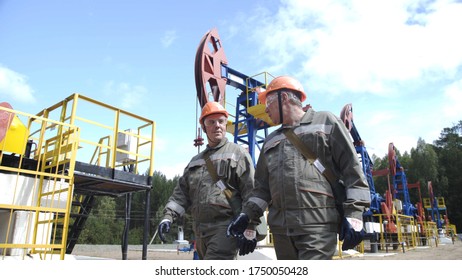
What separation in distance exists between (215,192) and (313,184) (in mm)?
1245

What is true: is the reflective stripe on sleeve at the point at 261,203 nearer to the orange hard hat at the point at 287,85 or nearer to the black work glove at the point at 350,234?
the black work glove at the point at 350,234

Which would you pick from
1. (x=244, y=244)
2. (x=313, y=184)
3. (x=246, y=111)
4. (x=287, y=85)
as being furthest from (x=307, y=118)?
(x=246, y=111)

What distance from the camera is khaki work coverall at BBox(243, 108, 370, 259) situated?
2480mm

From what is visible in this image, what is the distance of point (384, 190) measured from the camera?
52.4 meters

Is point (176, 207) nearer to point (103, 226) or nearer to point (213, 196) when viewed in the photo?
point (213, 196)

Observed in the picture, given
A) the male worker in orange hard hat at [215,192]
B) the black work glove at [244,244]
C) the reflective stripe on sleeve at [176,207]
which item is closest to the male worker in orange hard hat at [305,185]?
the black work glove at [244,244]

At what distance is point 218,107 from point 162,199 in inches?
1905

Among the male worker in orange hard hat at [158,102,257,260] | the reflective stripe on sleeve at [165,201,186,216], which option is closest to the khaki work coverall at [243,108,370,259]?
the male worker in orange hard hat at [158,102,257,260]

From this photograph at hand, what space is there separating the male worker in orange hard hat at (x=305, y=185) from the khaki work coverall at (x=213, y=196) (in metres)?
0.40

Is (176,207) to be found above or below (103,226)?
below

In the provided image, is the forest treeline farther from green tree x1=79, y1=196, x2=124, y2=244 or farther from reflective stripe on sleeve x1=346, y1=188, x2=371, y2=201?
reflective stripe on sleeve x1=346, y1=188, x2=371, y2=201

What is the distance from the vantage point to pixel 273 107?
3.05 m
